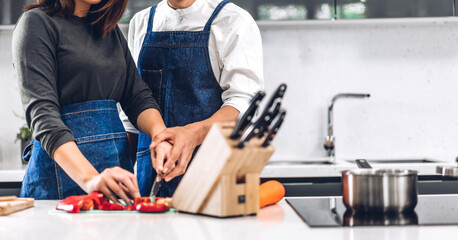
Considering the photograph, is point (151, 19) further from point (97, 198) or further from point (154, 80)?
point (97, 198)

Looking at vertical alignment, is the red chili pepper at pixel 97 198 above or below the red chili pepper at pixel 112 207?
above

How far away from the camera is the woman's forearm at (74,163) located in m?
1.15

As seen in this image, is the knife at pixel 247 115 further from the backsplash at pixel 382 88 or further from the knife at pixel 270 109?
the backsplash at pixel 382 88

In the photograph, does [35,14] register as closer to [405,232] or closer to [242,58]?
[242,58]

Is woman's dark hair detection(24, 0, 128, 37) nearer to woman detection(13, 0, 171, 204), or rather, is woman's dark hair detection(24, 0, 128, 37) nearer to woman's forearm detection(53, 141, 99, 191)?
woman detection(13, 0, 171, 204)

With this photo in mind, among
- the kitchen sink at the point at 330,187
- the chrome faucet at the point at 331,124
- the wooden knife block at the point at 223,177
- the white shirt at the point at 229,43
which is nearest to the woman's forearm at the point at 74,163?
the wooden knife block at the point at 223,177

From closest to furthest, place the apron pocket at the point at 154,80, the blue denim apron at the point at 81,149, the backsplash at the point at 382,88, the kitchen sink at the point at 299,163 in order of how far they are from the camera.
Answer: the blue denim apron at the point at 81,149, the apron pocket at the point at 154,80, the kitchen sink at the point at 299,163, the backsplash at the point at 382,88

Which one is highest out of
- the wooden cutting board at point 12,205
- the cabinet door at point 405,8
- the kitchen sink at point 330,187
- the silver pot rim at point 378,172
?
the cabinet door at point 405,8

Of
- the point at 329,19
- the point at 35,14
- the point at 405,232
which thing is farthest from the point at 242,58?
the point at 329,19

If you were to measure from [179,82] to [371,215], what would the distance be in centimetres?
86

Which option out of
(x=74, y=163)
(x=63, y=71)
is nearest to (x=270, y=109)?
(x=74, y=163)

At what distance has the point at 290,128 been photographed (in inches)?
113

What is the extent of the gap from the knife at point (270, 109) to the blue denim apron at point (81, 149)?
622 millimetres

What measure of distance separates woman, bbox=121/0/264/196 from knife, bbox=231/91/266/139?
25.3 inches
